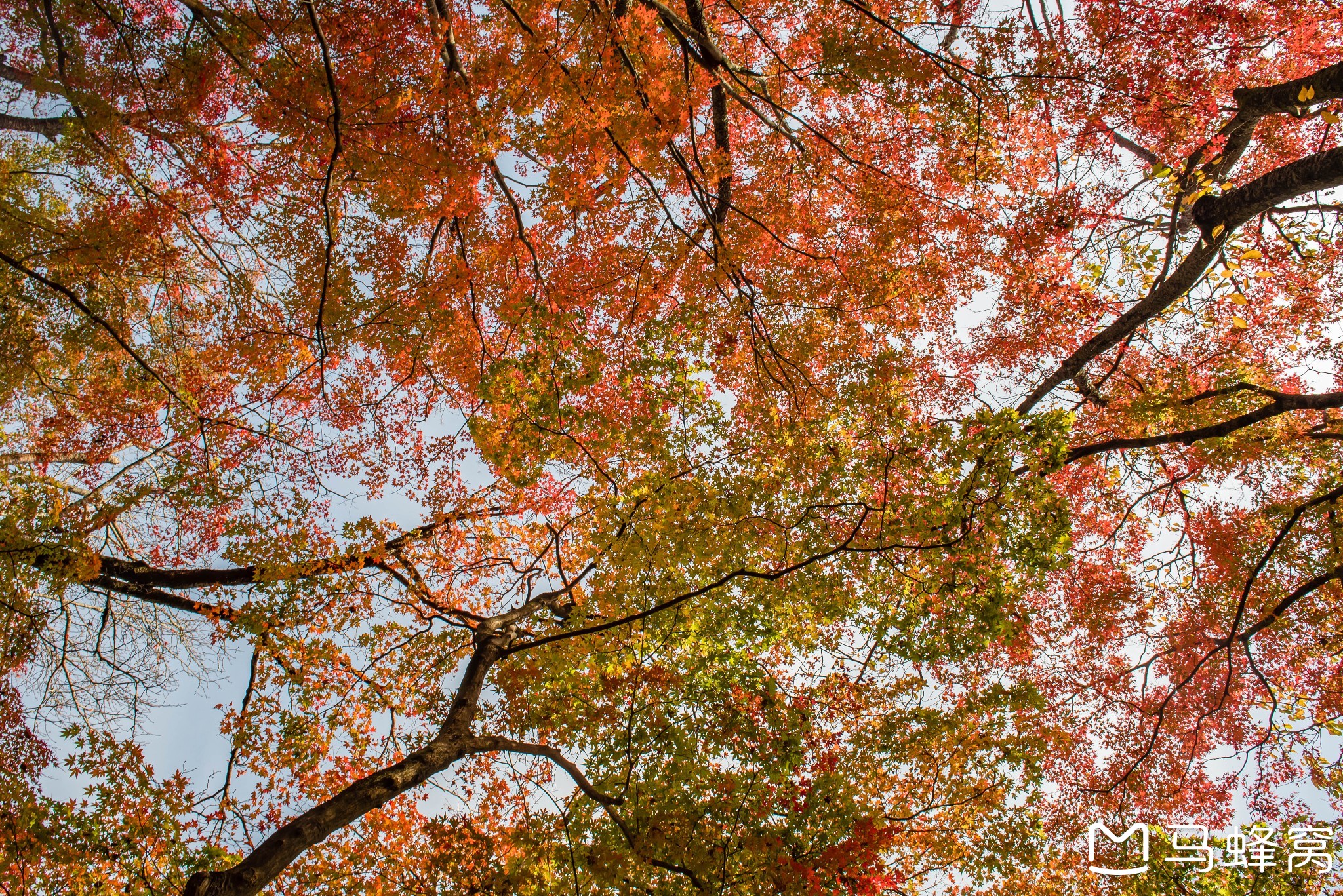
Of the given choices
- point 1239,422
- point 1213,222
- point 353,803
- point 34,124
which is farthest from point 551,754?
point 34,124

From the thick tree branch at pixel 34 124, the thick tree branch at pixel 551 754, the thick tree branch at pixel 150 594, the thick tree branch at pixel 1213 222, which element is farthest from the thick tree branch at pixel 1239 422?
the thick tree branch at pixel 34 124

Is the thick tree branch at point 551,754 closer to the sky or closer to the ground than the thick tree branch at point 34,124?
closer to the ground

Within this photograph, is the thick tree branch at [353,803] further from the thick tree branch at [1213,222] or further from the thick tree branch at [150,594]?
the thick tree branch at [1213,222]

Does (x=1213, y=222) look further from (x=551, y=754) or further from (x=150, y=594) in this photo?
(x=150, y=594)

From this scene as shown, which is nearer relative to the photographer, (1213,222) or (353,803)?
(353,803)

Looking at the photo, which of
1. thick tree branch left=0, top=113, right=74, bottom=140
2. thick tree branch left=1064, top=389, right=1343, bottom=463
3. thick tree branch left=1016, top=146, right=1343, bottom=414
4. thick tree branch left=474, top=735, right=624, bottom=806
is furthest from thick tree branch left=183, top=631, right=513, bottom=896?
thick tree branch left=0, top=113, right=74, bottom=140

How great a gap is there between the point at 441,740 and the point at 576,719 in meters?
1.29

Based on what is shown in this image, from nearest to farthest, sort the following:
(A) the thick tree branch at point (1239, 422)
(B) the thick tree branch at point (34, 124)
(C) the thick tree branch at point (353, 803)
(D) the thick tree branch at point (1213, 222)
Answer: (C) the thick tree branch at point (353, 803), (D) the thick tree branch at point (1213, 222), (A) the thick tree branch at point (1239, 422), (B) the thick tree branch at point (34, 124)

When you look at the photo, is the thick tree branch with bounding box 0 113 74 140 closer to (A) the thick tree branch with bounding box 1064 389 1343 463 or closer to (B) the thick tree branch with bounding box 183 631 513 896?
(B) the thick tree branch with bounding box 183 631 513 896

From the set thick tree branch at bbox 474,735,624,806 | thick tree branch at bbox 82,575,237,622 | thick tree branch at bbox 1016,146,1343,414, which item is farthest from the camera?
thick tree branch at bbox 82,575,237,622

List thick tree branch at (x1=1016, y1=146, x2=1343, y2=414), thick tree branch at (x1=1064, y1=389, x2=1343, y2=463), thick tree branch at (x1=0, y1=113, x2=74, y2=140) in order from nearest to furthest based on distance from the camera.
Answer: thick tree branch at (x1=1016, y1=146, x2=1343, y2=414) < thick tree branch at (x1=1064, y1=389, x2=1343, y2=463) < thick tree branch at (x1=0, y1=113, x2=74, y2=140)

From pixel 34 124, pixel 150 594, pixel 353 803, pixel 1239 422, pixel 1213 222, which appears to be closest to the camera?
pixel 353 803

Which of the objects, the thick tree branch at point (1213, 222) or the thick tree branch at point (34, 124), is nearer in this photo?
the thick tree branch at point (1213, 222)

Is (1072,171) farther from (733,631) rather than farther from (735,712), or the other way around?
(735,712)
